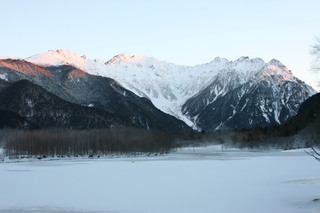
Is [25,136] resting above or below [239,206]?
above

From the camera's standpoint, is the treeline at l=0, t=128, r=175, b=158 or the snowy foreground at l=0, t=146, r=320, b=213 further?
the treeline at l=0, t=128, r=175, b=158

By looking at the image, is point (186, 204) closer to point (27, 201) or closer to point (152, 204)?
point (152, 204)

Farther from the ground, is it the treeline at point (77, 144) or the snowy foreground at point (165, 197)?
the treeline at point (77, 144)

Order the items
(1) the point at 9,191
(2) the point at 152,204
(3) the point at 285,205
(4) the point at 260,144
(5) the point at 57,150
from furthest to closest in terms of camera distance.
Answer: (4) the point at 260,144 < (5) the point at 57,150 < (1) the point at 9,191 < (2) the point at 152,204 < (3) the point at 285,205

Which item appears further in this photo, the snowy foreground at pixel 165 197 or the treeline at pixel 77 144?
the treeline at pixel 77 144

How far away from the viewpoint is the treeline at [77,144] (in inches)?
6063

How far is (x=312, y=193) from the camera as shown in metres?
32.3

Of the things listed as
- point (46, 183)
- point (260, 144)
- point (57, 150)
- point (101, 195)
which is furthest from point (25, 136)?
point (101, 195)

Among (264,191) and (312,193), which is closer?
(312,193)

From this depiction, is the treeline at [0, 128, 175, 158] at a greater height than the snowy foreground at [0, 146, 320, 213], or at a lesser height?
greater

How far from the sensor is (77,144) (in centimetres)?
16850

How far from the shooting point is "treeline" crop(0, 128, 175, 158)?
15400 centimetres

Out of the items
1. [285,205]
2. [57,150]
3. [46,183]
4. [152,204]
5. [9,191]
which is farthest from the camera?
[57,150]

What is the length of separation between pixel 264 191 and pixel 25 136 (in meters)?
147
